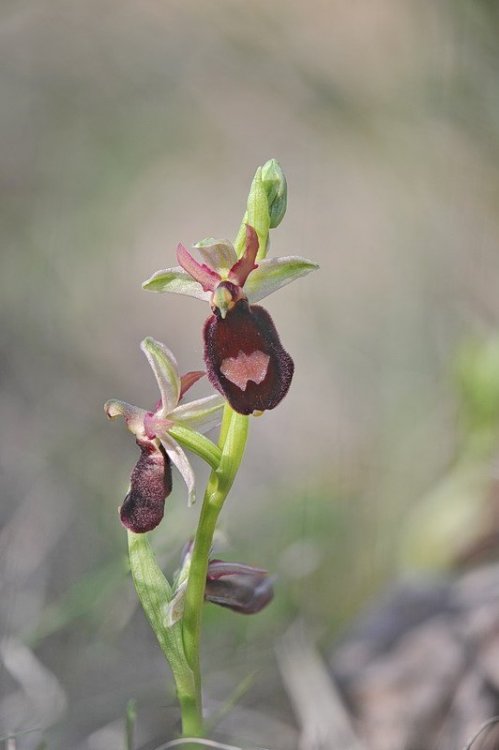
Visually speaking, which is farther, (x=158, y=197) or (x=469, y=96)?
(x=158, y=197)

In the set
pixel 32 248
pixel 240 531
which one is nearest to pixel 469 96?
pixel 32 248

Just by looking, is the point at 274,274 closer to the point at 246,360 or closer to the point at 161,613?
the point at 246,360

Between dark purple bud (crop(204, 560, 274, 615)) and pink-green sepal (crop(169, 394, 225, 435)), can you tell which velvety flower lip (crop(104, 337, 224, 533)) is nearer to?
pink-green sepal (crop(169, 394, 225, 435))

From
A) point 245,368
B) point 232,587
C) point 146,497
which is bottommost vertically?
point 232,587

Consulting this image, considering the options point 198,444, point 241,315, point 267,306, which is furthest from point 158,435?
point 267,306

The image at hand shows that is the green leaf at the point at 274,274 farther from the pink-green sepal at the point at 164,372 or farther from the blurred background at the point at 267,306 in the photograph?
the blurred background at the point at 267,306

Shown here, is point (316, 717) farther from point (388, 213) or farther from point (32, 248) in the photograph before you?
point (388, 213)

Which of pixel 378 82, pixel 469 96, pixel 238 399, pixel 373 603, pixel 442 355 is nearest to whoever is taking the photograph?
pixel 238 399
